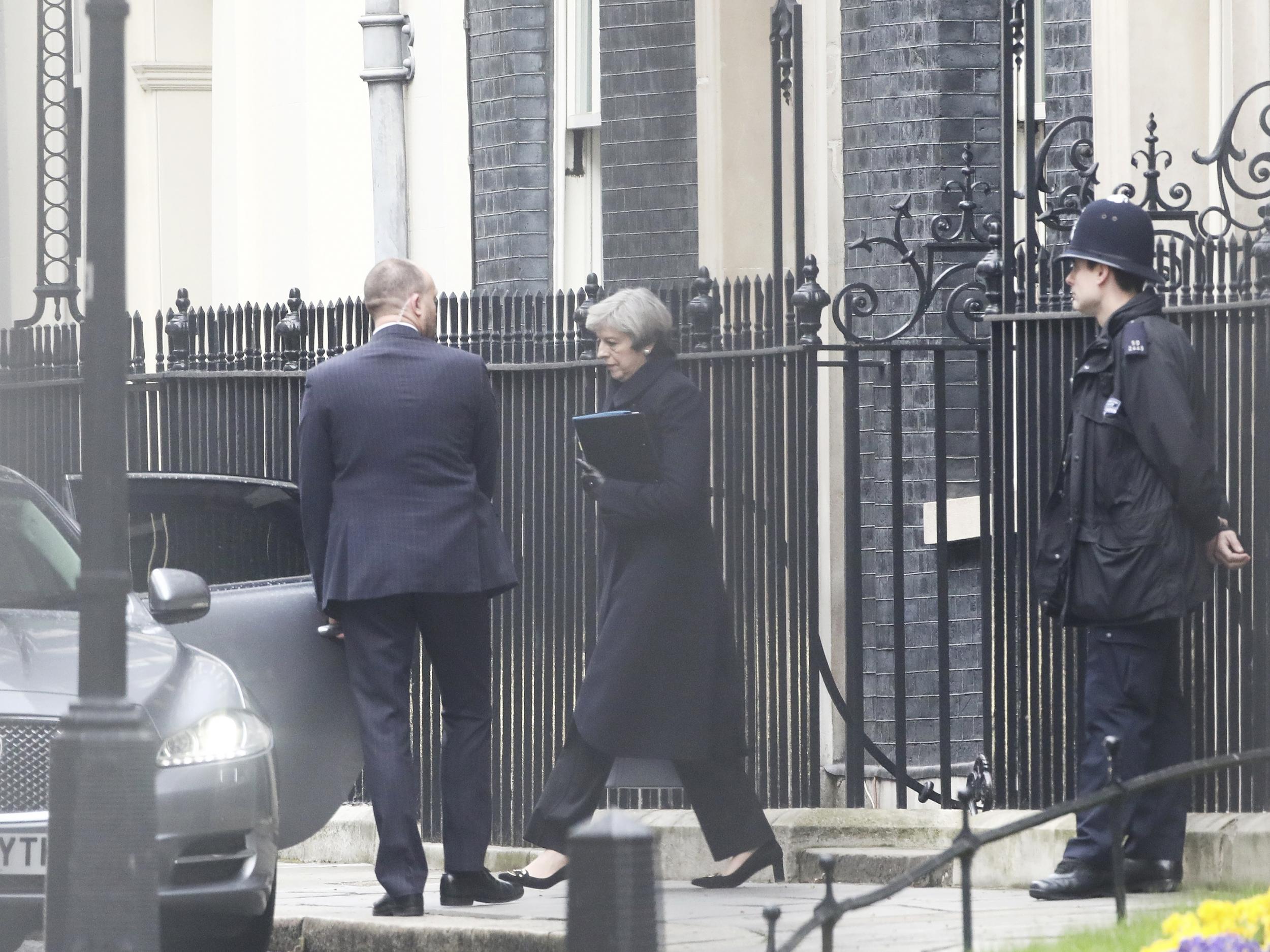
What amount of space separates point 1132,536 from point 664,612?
157 cm

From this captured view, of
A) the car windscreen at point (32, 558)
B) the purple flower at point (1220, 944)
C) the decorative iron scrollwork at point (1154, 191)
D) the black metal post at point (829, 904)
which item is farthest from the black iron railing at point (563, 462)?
the purple flower at point (1220, 944)

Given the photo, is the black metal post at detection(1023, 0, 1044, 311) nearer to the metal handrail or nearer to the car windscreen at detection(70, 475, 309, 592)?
the car windscreen at detection(70, 475, 309, 592)

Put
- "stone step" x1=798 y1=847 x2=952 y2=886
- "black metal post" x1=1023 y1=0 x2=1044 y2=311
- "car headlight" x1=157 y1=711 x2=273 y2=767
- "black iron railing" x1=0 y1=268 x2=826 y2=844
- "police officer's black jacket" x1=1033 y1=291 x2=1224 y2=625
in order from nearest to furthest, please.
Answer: "car headlight" x1=157 y1=711 x2=273 y2=767 < "police officer's black jacket" x1=1033 y1=291 x2=1224 y2=625 < "black metal post" x1=1023 y1=0 x2=1044 y2=311 < "stone step" x1=798 y1=847 x2=952 y2=886 < "black iron railing" x1=0 y1=268 x2=826 y2=844

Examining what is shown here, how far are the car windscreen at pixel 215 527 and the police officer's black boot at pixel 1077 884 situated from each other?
300cm

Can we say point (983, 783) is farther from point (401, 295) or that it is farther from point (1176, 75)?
point (1176, 75)

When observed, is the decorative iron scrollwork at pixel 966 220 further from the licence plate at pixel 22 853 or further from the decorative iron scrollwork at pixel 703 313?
the licence plate at pixel 22 853

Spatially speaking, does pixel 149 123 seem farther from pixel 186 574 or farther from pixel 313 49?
pixel 186 574

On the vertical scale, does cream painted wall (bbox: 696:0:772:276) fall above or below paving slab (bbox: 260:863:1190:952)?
above

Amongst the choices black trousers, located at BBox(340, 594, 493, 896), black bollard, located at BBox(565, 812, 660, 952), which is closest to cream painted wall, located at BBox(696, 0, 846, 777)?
black trousers, located at BBox(340, 594, 493, 896)

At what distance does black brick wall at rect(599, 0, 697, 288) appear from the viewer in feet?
42.5

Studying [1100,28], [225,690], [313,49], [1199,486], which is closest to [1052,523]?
[1199,486]

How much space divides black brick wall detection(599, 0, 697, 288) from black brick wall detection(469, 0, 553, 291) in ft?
3.37

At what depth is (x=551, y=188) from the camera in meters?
14.4

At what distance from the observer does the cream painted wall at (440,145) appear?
15.7 m
